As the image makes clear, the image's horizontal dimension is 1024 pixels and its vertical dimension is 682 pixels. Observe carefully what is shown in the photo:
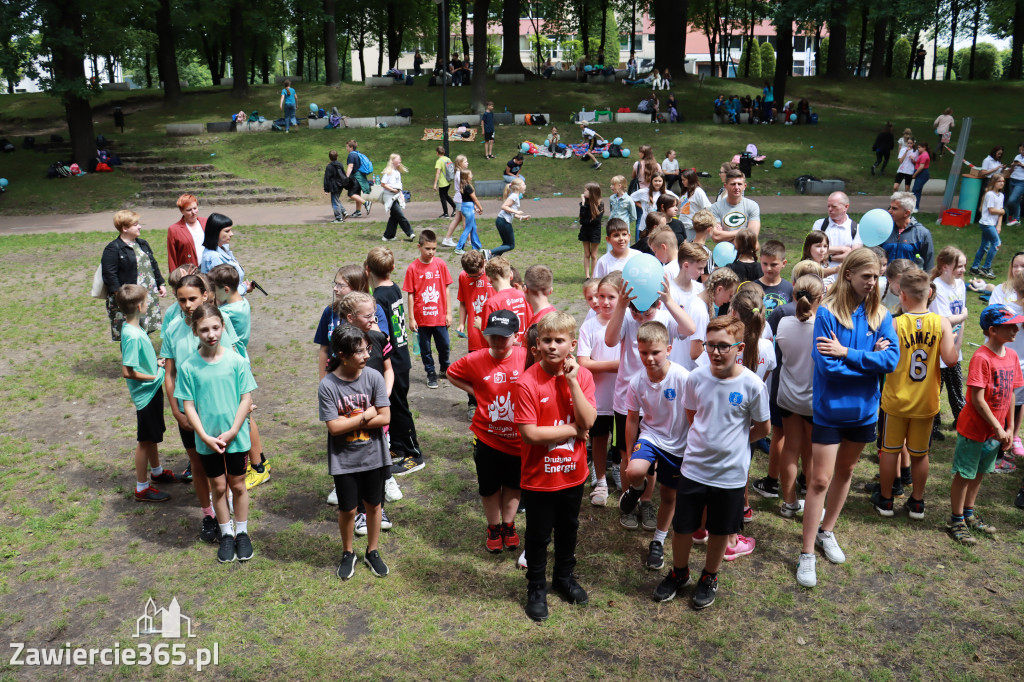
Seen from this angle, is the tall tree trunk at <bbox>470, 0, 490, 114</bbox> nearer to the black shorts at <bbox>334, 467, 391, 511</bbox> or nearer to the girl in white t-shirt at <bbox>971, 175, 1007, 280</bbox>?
the girl in white t-shirt at <bbox>971, 175, 1007, 280</bbox>

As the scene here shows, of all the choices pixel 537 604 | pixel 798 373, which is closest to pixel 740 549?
pixel 798 373

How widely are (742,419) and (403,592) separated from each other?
97.1 inches

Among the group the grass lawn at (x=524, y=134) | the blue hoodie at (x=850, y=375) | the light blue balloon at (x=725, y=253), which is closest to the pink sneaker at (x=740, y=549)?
the blue hoodie at (x=850, y=375)

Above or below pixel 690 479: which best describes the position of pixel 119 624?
below

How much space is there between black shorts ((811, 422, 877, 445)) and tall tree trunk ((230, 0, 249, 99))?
35.7 meters

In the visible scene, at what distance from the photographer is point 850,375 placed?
190 inches

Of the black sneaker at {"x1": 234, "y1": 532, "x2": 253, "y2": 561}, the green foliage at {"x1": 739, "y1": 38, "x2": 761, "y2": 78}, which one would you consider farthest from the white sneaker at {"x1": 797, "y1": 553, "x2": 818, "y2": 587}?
the green foliage at {"x1": 739, "y1": 38, "x2": 761, "y2": 78}

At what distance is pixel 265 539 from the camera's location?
5570 millimetres

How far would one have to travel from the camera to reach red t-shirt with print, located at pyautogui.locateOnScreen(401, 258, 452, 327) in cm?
801

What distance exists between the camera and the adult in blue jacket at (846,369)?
480 centimetres

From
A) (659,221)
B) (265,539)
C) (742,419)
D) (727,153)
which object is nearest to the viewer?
(742,419)

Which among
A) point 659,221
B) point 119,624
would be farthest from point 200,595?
point 659,221

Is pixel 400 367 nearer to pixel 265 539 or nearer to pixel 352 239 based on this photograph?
pixel 265 539

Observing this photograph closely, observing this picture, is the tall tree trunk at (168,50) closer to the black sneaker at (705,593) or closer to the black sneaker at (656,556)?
the black sneaker at (656,556)
